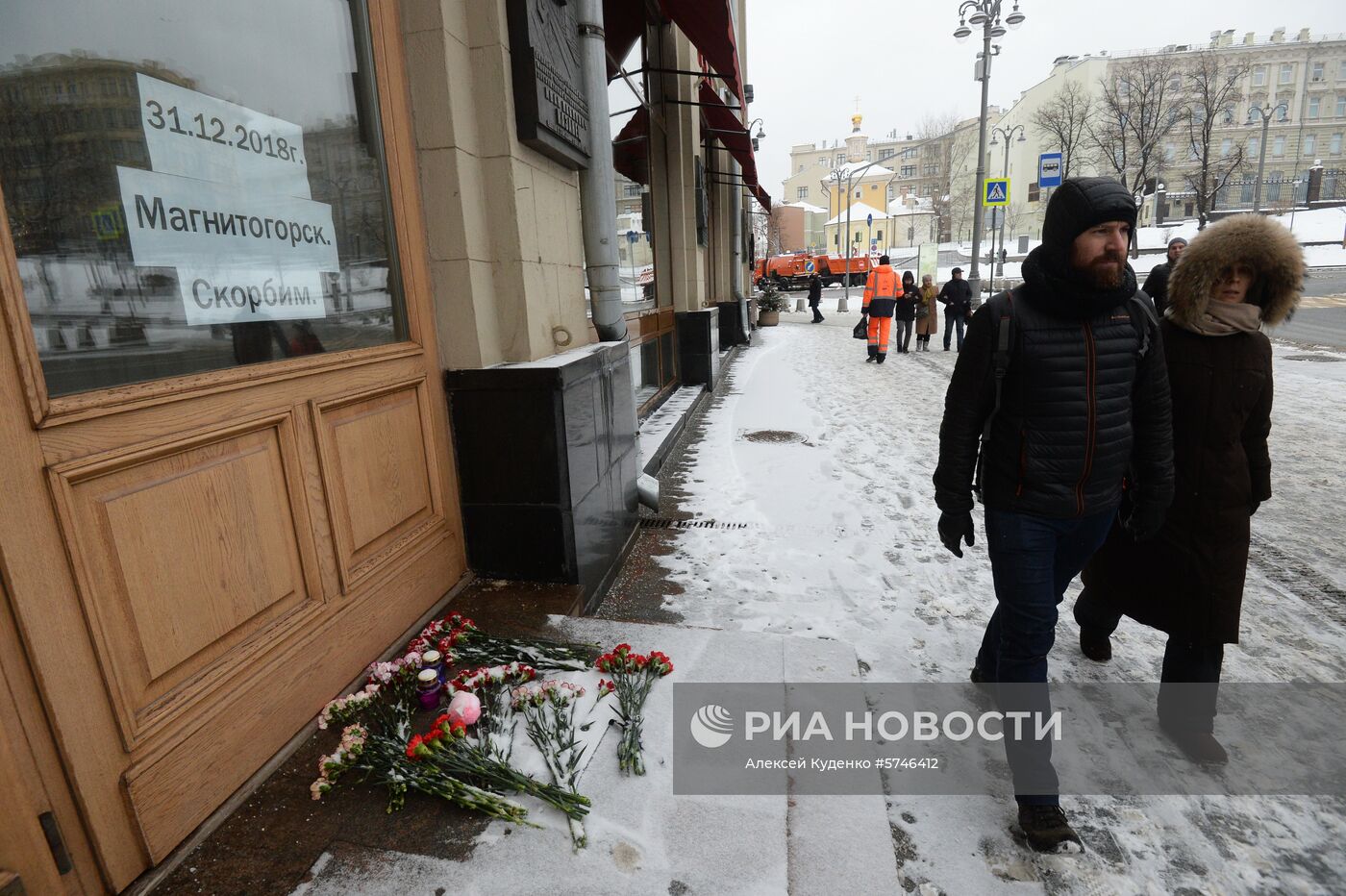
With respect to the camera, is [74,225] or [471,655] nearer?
[74,225]

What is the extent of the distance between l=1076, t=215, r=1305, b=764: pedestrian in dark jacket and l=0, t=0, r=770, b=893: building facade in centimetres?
235

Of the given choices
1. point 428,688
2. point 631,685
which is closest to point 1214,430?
point 631,685

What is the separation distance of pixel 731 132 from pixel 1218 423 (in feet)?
29.0

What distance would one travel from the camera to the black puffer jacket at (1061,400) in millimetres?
2084

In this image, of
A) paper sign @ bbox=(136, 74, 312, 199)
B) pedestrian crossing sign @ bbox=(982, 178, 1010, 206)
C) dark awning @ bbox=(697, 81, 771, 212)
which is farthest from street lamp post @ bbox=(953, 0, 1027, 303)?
paper sign @ bbox=(136, 74, 312, 199)

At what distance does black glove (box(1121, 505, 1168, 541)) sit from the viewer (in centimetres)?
229

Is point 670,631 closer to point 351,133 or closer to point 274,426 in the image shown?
point 274,426

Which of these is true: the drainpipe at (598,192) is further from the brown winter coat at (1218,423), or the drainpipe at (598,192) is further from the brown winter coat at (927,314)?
the brown winter coat at (927,314)

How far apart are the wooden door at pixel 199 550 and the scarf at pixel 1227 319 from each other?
9.69ft

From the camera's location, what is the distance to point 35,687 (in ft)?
4.85

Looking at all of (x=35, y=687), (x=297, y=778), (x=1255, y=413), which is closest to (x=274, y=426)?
(x=35, y=687)

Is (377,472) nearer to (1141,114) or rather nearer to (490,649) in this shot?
(490,649)

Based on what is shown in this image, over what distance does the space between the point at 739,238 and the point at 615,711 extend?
13111 mm

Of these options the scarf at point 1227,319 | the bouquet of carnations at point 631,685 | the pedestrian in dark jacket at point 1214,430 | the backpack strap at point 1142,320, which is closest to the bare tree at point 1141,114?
the pedestrian in dark jacket at point 1214,430
